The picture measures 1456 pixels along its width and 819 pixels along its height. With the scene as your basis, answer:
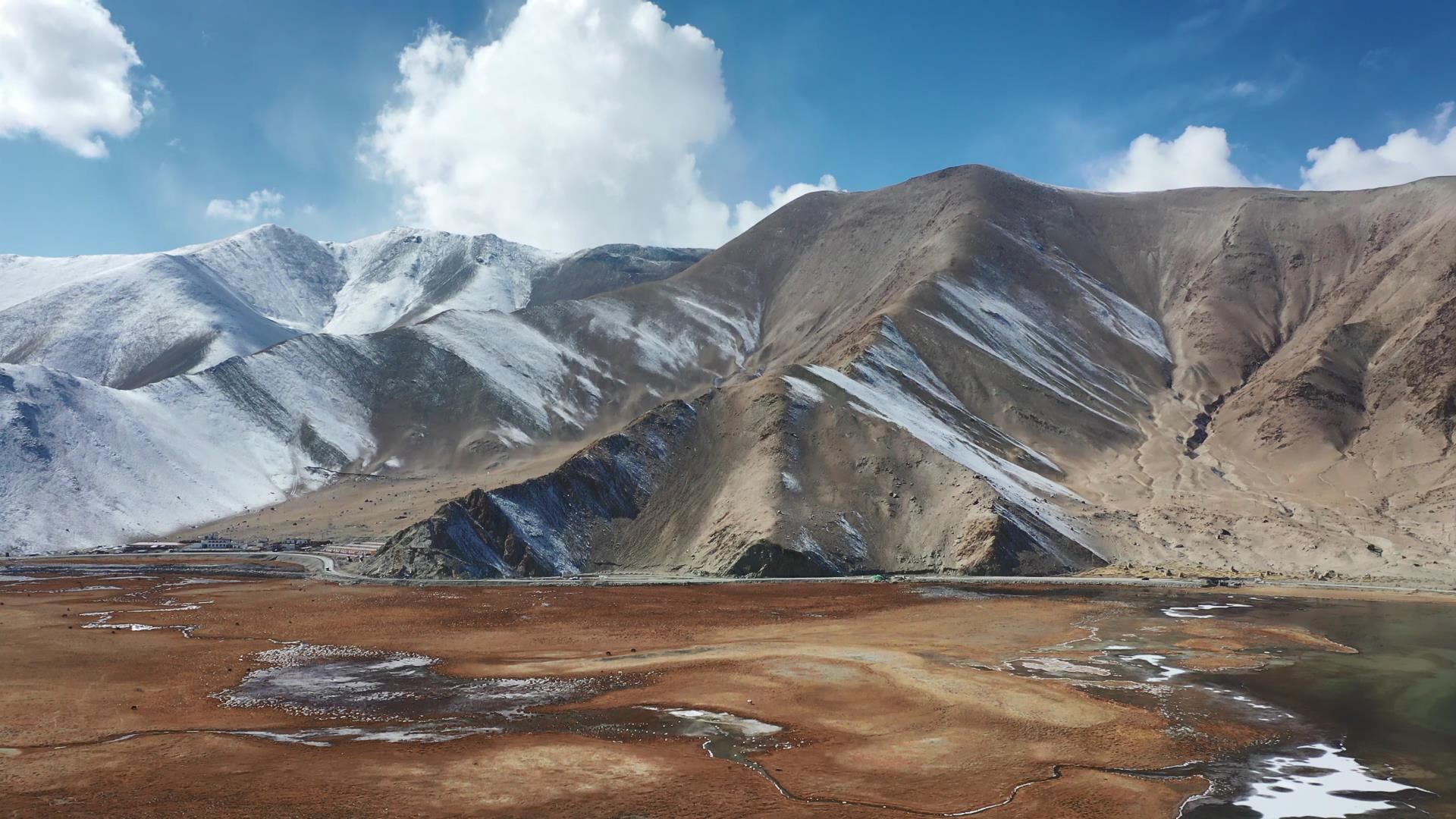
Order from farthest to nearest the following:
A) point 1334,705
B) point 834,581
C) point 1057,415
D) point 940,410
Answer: point 1057,415
point 940,410
point 834,581
point 1334,705

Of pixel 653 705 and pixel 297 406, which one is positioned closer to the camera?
pixel 653 705

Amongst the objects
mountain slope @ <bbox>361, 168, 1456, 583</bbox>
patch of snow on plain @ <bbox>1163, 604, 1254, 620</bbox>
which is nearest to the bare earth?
patch of snow on plain @ <bbox>1163, 604, 1254, 620</bbox>

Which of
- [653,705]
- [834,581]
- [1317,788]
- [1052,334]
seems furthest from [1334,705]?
[1052,334]

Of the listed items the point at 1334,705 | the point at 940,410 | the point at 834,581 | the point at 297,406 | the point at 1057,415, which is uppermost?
the point at 297,406

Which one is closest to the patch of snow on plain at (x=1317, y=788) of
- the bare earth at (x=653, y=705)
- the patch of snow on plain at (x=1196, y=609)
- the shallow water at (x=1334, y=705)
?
the shallow water at (x=1334, y=705)

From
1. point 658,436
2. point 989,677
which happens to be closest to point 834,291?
point 658,436

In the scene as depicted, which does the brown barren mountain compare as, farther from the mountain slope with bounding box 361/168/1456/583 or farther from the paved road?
the paved road

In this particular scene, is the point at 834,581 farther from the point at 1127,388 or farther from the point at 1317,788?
the point at 1127,388

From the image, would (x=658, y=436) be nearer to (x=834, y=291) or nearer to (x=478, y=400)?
(x=478, y=400)
